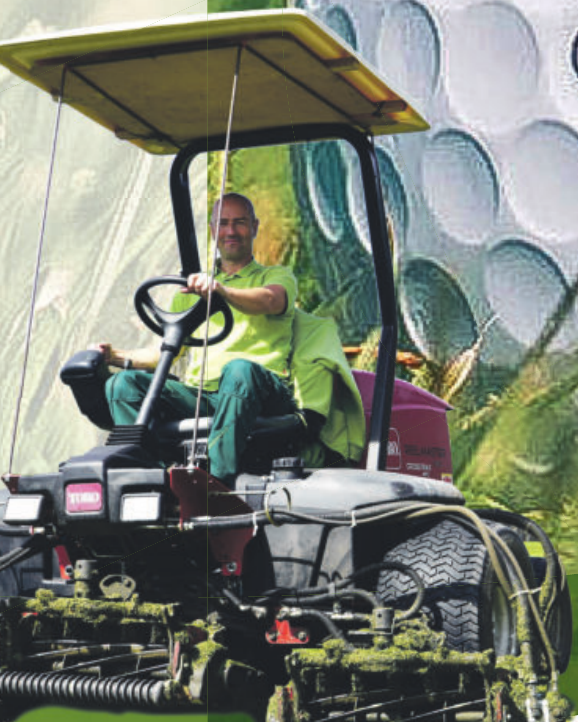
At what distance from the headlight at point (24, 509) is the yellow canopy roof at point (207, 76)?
1525mm

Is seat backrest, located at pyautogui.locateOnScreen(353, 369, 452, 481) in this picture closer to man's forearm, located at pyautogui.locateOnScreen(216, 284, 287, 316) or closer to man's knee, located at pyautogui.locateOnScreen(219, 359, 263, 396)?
man's forearm, located at pyautogui.locateOnScreen(216, 284, 287, 316)

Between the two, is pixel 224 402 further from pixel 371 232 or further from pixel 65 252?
pixel 371 232

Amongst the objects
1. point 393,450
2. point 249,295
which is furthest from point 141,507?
point 393,450

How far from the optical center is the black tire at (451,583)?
546 cm

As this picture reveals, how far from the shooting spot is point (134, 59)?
5727mm

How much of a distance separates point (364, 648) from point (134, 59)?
7.18 feet

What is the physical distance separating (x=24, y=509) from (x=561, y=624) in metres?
2.18

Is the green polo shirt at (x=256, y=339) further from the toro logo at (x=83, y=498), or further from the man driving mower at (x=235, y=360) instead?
the toro logo at (x=83, y=498)

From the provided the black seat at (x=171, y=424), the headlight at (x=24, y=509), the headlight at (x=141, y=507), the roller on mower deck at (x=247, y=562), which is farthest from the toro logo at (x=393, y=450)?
the headlight at (x=24, y=509)

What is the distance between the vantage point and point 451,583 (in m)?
5.51

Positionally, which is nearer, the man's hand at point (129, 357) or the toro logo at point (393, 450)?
the man's hand at point (129, 357)

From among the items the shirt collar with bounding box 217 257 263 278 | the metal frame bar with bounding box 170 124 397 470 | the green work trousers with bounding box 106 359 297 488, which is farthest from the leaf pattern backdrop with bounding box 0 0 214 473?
the metal frame bar with bounding box 170 124 397 470

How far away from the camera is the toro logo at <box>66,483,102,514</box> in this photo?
17.3 ft

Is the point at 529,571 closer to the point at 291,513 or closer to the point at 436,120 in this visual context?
the point at 291,513
